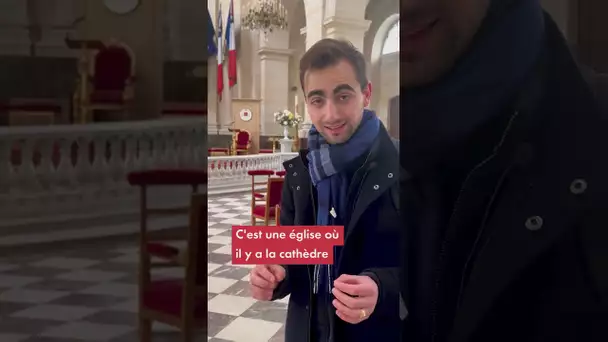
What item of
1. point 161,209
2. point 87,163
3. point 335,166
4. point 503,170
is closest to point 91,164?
point 87,163

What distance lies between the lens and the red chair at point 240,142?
1.09 meters

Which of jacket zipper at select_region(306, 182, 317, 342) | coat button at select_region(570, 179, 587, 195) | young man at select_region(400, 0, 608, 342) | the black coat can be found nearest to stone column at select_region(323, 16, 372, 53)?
young man at select_region(400, 0, 608, 342)

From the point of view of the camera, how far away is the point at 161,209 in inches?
40.8

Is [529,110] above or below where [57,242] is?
above

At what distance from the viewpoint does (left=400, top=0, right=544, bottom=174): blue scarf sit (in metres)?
1.08

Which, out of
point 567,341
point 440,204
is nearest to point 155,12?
point 440,204

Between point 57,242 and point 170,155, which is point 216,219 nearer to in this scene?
point 170,155

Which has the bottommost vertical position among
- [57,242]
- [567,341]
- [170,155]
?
[567,341]

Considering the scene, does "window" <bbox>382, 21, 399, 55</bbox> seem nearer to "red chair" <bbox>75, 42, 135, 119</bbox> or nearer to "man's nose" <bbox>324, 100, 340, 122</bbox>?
"man's nose" <bbox>324, 100, 340, 122</bbox>

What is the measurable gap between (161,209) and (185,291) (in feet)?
0.63

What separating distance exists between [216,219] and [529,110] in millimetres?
753

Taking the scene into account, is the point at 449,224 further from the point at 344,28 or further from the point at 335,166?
the point at 344,28

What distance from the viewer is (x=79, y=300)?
1032 millimetres

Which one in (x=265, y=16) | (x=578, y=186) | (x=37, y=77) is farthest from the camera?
(x=265, y=16)
